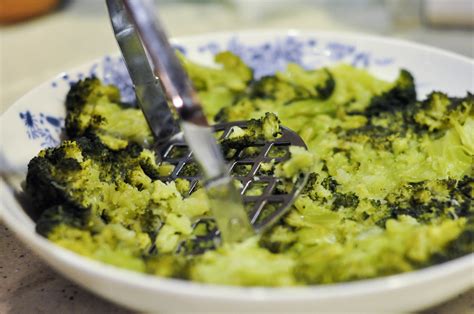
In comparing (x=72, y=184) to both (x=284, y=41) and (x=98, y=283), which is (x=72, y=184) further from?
(x=284, y=41)

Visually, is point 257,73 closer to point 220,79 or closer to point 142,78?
point 220,79

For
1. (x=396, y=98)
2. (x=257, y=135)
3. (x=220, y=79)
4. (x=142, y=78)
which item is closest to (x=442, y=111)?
(x=396, y=98)

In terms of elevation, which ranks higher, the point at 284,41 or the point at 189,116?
the point at 189,116

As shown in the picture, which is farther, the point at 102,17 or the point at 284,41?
the point at 102,17

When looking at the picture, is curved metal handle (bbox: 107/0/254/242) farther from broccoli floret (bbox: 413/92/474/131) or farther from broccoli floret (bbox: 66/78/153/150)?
broccoli floret (bbox: 413/92/474/131)

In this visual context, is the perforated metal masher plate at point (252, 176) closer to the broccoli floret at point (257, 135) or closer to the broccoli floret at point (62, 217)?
the broccoli floret at point (257, 135)

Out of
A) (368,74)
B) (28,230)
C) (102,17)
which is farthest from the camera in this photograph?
(102,17)

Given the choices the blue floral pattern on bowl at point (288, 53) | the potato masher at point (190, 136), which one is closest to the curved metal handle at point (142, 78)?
the potato masher at point (190, 136)

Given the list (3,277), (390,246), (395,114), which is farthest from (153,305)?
(395,114)

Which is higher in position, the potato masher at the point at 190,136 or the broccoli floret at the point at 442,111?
the potato masher at the point at 190,136
